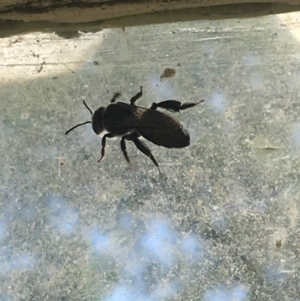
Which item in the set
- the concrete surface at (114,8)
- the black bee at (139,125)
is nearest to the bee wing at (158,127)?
the black bee at (139,125)

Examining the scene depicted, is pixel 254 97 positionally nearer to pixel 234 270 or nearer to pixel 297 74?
pixel 297 74

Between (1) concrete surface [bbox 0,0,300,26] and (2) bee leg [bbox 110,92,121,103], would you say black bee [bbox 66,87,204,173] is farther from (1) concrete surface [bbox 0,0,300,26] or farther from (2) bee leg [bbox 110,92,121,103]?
(1) concrete surface [bbox 0,0,300,26]

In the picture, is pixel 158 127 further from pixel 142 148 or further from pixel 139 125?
pixel 142 148

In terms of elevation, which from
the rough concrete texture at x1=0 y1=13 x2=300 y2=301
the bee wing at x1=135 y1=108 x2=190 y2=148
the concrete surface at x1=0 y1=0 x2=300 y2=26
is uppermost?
the concrete surface at x1=0 y1=0 x2=300 y2=26

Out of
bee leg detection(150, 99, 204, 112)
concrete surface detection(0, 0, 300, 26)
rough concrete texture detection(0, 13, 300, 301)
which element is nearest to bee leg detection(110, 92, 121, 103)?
rough concrete texture detection(0, 13, 300, 301)

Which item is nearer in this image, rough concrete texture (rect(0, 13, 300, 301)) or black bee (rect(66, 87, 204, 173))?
black bee (rect(66, 87, 204, 173))

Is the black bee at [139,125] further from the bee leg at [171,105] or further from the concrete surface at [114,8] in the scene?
the concrete surface at [114,8]
